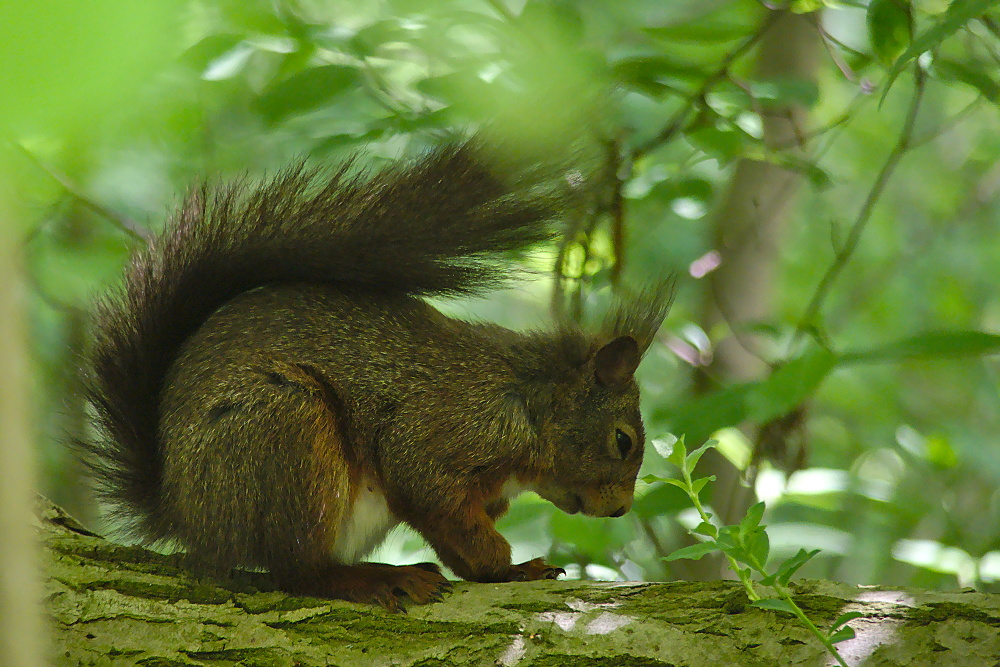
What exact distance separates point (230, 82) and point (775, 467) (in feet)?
6.26

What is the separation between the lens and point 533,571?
7.06 feet

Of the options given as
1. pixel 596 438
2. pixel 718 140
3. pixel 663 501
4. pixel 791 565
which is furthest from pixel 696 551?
pixel 718 140

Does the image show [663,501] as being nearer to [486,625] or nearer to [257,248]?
[486,625]

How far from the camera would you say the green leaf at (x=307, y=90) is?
6.47 feet

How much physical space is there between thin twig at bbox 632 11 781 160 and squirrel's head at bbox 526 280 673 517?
Result: 0.54 m

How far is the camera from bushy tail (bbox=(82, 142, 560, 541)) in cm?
201

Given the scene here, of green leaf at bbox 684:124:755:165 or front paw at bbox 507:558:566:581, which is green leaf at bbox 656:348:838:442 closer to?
front paw at bbox 507:558:566:581

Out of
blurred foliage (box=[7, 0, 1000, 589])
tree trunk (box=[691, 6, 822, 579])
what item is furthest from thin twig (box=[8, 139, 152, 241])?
tree trunk (box=[691, 6, 822, 579])

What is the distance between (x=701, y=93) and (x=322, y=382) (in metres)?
1.16

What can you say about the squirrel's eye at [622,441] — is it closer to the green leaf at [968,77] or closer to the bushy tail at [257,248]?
the bushy tail at [257,248]

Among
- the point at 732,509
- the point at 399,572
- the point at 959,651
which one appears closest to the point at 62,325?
the point at 399,572

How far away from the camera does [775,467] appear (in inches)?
102

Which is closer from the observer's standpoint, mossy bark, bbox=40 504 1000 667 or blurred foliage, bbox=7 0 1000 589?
mossy bark, bbox=40 504 1000 667

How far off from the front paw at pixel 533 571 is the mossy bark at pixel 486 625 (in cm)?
31
